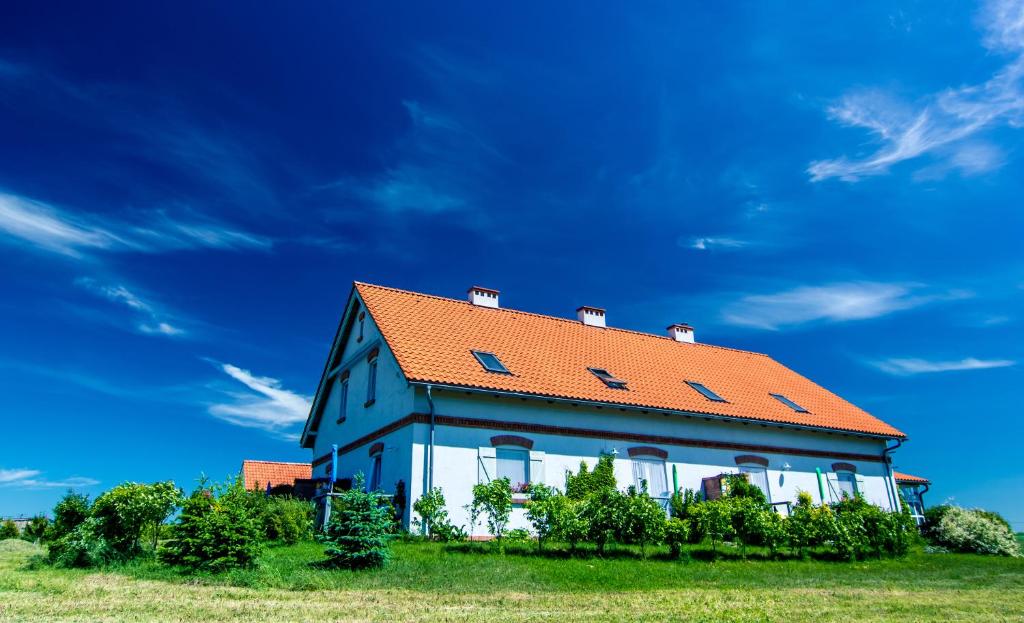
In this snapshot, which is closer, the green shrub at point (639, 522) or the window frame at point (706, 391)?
the green shrub at point (639, 522)

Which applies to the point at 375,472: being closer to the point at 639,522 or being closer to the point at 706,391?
the point at 639,522

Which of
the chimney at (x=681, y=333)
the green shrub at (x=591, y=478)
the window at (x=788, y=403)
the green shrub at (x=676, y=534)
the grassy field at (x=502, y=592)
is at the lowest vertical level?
the grassy field at (x=502, y=592)

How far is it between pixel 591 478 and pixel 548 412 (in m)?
2.01

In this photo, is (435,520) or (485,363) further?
(485,363)

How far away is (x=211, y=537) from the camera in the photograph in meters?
10.1

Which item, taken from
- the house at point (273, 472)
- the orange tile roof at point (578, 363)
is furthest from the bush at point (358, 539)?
the house at point (273, 472)

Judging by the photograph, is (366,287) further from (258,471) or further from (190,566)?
(258,471)

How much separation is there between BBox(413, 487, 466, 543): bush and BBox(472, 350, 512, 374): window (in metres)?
3.80

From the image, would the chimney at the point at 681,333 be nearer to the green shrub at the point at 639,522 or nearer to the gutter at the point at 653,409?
the gutter at the point at 653,409

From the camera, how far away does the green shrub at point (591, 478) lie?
17.0 m

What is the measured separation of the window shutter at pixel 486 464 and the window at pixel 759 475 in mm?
8439

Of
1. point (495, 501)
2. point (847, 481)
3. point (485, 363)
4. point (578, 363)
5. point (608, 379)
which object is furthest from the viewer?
point (847, 481)

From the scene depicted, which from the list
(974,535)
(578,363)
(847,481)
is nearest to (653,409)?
(578,363)

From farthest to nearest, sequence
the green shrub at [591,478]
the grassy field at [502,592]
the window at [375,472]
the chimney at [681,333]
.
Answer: the chimney at [681,333]
the window at [375,472]
the green shrub at [591,478]
the grassy field at [502,592]
